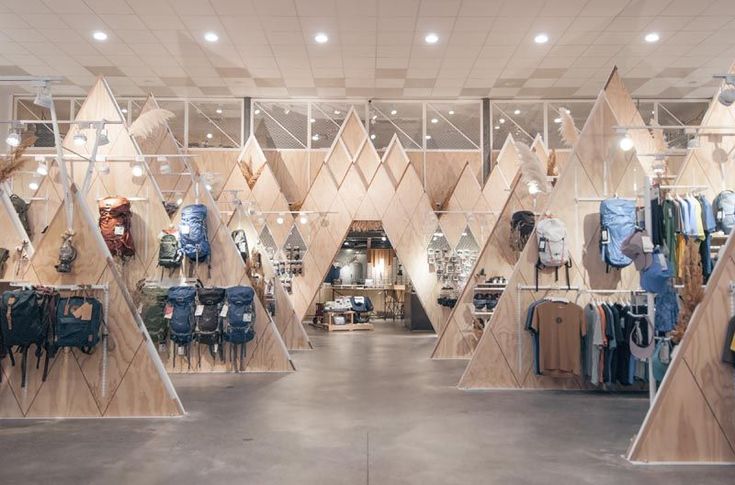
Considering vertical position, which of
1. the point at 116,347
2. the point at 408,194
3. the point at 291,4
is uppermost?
the point at 291,4

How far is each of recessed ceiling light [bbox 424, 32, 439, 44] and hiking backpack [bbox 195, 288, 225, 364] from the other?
6.14m

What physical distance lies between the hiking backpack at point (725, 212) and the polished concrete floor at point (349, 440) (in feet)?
6.55

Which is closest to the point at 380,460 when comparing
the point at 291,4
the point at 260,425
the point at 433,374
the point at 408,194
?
the point at 260,425

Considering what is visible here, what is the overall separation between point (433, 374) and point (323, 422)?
282 centimetres

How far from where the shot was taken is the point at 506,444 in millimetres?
4641

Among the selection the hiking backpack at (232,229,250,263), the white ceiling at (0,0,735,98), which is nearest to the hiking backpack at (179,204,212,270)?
the hiking backpack at (232,229,250,263)

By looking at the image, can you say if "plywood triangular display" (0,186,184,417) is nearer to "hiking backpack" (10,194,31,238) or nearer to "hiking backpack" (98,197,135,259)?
"hiking backpack" (98,197,135,259)

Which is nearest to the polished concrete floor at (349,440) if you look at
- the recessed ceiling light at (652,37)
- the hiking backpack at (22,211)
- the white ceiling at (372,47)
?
the hiking backpack at (22,211)

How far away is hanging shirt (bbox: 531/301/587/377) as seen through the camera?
251 inches

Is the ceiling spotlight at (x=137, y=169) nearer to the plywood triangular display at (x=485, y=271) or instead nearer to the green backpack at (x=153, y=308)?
the green backpack at (x=153, y=308)

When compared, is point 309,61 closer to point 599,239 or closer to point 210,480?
point 599,239

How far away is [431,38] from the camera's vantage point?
11.0 m

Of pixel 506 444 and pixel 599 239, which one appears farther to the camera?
pixel 599 239

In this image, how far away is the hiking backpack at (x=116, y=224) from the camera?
24.3ft
